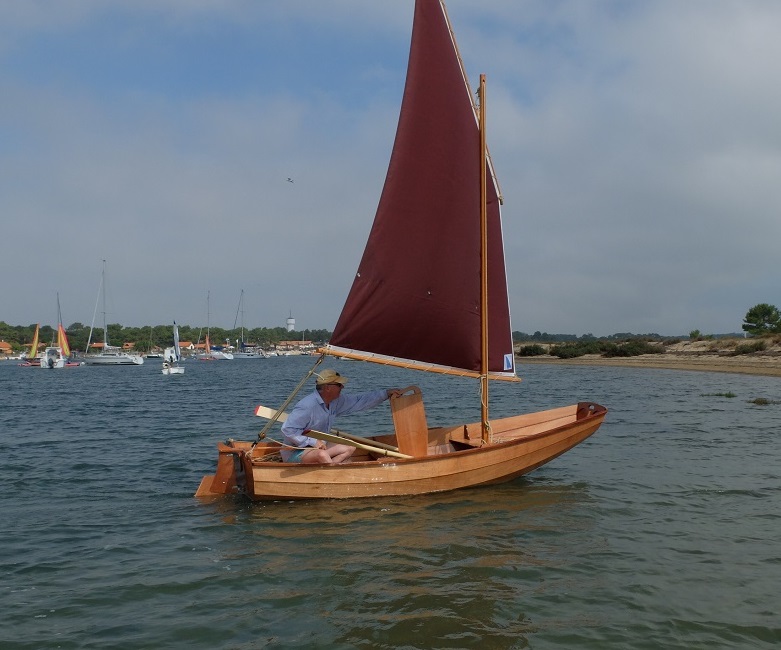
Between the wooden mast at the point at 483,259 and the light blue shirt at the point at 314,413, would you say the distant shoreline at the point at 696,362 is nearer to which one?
the wooden mast at the point at 483,259

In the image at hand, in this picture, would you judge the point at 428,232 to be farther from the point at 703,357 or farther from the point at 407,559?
the point at 703,357

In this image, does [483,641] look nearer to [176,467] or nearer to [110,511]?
[110,511]

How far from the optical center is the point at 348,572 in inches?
306

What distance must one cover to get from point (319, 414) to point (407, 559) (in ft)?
10.5

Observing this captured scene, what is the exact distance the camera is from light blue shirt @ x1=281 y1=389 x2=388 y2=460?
1051 centimetres

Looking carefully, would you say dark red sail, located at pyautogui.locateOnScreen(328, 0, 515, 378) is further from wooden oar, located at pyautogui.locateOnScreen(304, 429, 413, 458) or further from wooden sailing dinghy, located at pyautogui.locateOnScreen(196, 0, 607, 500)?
wooden oar, located at pyautogui.locateOnScreen(304, 429, 413, 458)

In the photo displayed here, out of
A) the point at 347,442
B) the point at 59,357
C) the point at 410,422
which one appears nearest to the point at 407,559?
the point at 347,442

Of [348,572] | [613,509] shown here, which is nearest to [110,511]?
[348,572]

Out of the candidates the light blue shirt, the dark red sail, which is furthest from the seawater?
the dark red sail

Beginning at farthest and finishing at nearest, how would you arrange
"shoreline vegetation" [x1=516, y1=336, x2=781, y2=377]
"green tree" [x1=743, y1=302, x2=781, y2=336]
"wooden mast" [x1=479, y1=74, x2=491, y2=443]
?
1. "green tree" [x1=743, y1=302, x2=781, y2=336]
2. "shoreline vegetation" [x1=516, y1=336, x2=781, y2=377]
3. "wooden mast" [x1=479, y1=74, x2=491, y2=443]

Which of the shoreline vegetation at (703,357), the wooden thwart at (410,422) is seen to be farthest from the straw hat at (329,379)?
the shoreline vegetation at (703,357)

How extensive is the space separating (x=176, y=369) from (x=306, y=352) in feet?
412

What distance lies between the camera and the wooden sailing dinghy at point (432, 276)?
36.4 feet

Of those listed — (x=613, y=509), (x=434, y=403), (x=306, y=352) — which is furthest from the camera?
(x=306, y=352)
